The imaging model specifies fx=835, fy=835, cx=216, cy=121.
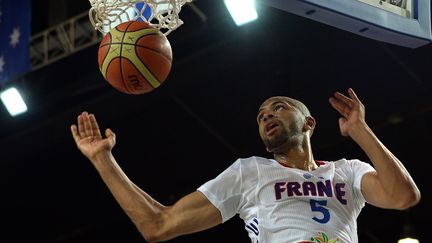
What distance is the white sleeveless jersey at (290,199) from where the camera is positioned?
3.55 metres

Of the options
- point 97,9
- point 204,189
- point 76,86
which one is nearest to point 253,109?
point 76,86

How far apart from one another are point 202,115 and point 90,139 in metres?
6.59

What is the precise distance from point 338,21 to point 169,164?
6.87 metres

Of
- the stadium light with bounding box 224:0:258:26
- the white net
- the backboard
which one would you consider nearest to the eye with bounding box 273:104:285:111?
the backboard

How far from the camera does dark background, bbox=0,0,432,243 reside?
29.8ft

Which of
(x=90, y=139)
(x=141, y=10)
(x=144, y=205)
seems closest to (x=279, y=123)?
(x=144, y=205)

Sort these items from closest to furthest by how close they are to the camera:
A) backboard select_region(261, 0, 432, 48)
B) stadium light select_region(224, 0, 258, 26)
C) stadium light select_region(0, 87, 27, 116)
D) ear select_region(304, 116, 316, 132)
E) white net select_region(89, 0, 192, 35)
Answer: ear select_region(304, 116, 316, 132), backboard select_region(261, 0, 432, 48), white net select_region(89, 0, 192, 35), stadium light select_region(224, 0, 258, 26), stadium light select_region(0, 87, 27, 116)

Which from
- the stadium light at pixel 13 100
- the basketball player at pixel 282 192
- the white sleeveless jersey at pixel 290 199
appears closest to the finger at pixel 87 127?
the basketball player at pixel 282 192

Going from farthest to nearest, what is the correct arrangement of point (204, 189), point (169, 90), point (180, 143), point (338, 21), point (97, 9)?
point (180, 143), point (169, 90), point (97, 9), point (338, 21), point (204, 189)

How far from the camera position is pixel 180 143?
34.9ft

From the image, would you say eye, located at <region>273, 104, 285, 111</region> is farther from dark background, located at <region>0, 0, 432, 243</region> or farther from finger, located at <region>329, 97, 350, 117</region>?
dark background, located at <region>0, 0, 432, 243</region>

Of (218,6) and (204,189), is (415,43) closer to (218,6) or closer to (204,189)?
(204,189)

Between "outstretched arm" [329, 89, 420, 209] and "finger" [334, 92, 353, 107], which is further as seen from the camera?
"finger" [334, 92, 353, 107]

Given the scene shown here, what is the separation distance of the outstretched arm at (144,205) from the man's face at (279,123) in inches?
17.3
